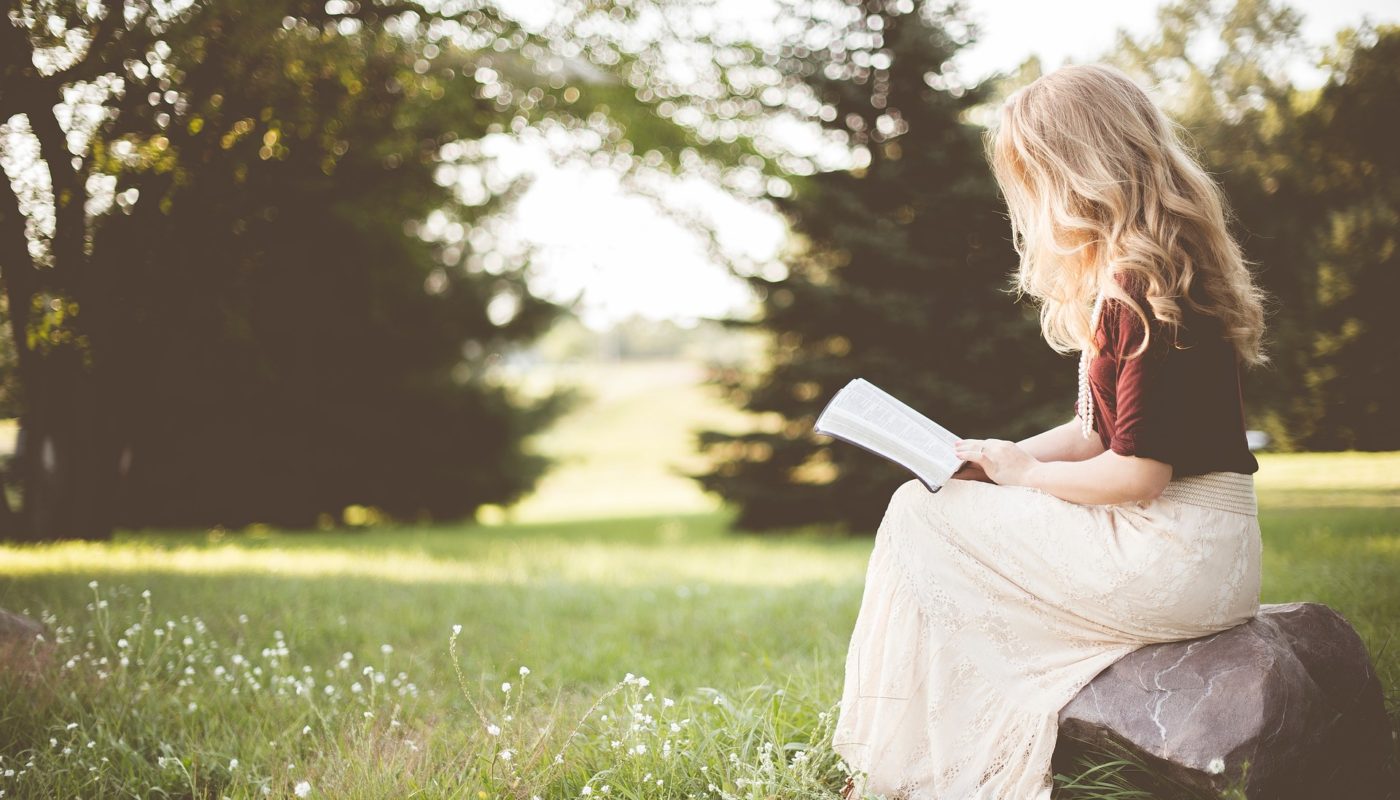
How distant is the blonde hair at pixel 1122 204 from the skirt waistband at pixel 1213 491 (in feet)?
1.12

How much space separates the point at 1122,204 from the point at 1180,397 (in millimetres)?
538

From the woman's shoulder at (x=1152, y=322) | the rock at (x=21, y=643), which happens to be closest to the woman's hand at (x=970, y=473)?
the woman's shoulder at (x=1152, y=322)

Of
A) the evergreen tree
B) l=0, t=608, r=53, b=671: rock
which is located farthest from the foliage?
l=0, t=608, r=53, b=671: rock

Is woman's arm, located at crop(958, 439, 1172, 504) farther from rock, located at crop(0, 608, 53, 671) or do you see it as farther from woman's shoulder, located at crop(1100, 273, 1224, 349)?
rock, located at crop(0, 608, 53, 671)

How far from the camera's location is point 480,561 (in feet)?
24.4

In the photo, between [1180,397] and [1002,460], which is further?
[1002,460]

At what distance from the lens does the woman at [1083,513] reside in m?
2.23

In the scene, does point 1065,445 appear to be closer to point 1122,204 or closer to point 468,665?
point 1122,204

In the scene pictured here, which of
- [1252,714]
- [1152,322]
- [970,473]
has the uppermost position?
[1152,322]

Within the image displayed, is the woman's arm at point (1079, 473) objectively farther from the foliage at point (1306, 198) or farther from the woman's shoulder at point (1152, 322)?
the foliage at point (1306, 198)

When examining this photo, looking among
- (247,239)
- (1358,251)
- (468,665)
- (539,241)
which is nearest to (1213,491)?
(468,665)

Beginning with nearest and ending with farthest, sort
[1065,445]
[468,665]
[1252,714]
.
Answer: [1252,714], [1065,445], [468,665]

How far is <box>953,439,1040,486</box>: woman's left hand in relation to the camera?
2.44 metres

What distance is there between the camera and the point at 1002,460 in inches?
96.4
